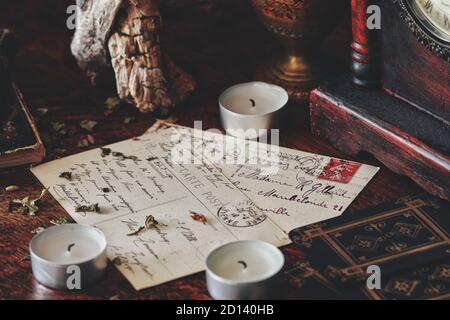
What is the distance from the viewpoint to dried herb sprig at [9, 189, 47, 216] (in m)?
1.20

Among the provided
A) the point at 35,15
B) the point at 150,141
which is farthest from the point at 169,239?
the point at 35,15

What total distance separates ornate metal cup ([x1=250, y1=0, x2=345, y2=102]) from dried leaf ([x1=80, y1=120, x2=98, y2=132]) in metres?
0.29

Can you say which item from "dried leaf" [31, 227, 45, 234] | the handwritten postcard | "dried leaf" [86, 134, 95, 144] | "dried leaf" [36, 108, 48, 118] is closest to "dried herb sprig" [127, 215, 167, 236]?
the handwritten postcard

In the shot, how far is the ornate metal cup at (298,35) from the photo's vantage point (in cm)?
131

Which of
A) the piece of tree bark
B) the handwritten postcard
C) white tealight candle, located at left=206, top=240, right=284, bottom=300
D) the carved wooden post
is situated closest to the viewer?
white tealight candle, located at left=206, top=240, right=284, bottom=300

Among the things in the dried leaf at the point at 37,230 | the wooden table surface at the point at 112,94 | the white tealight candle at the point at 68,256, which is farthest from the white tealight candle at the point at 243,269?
the dried leaf at the point at 37,230

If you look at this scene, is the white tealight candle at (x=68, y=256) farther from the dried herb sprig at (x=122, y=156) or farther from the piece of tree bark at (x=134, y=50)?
the piece of tree bark at (x=134, y=50)

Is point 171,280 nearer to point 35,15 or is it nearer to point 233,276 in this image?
point 233,276

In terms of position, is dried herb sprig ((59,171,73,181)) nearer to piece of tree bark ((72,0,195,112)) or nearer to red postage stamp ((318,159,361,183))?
piece of tree bark ((72,0,195,112))

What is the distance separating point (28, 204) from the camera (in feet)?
3.95

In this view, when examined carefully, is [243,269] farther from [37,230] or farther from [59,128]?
[59,128]

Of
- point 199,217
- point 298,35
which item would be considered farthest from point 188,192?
point 298,35

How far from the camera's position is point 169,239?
1.13 m
